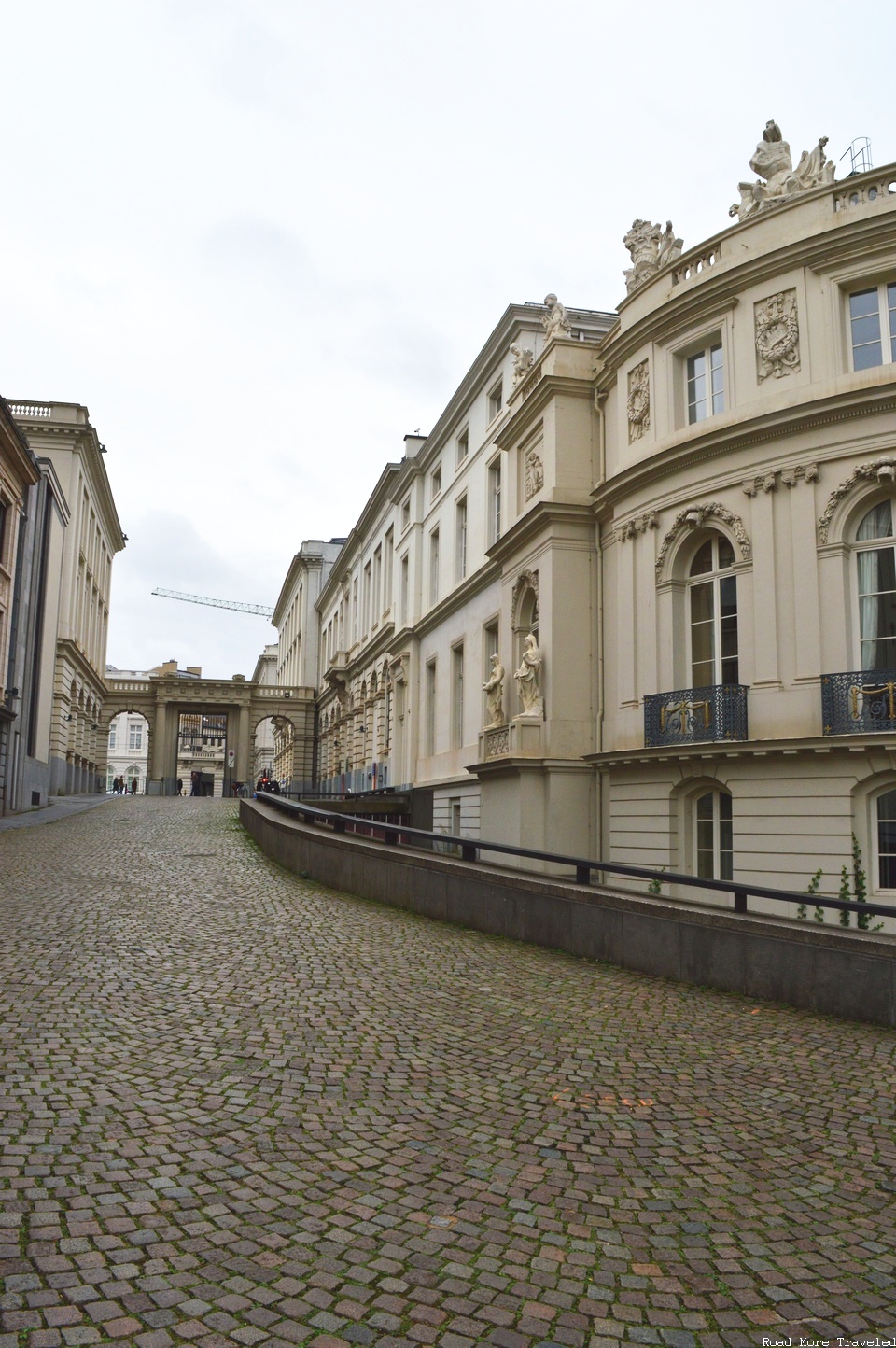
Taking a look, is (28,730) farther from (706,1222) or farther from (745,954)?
(706,1222)

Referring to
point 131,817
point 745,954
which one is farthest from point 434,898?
point 131,817

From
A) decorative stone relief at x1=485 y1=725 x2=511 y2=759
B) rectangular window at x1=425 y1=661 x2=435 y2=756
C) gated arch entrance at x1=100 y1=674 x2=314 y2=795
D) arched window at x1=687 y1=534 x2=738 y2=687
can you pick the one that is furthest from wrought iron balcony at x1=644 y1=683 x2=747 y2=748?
gated arch entrance at x1=100 y1=674 x2=314 y2=795

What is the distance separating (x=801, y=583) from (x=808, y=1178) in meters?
11.8

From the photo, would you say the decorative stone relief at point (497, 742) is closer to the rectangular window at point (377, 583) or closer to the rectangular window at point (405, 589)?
the rectangular window at point (405, 589)

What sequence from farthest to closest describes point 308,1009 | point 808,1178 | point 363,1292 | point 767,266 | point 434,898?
1. point 767,266
2. point 434,898
3. point 308,1009
4. point 808,1178
5. point 363,1292

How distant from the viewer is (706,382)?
59.2 feet

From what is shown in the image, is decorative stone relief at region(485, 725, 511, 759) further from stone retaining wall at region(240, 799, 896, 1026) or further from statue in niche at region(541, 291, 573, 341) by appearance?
statue in niche at region(541, 291, 573, 341)

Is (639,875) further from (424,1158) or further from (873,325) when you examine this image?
(873,325)

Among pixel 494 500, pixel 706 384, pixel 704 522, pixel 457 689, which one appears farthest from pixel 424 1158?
pixel 457 689

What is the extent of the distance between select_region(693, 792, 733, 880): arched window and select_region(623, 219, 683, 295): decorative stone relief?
32.1ft

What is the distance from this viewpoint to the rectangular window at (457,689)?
97.3 feet

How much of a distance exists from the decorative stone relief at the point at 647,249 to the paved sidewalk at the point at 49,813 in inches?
707

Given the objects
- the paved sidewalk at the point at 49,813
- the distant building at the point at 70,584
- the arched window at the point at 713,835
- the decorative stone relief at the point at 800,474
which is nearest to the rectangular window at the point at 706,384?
the decorative stone relief at the point at 800,474

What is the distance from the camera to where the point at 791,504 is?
1589 cm
